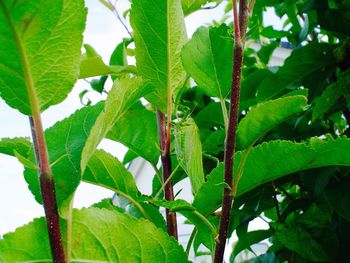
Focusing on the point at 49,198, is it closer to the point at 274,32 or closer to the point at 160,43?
the point at 160,43

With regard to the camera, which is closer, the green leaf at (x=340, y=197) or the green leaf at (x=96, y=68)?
the green leaf at (x=96, y=68)

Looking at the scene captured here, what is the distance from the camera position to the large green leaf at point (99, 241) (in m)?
0.35

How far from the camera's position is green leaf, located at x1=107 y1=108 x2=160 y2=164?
635mm

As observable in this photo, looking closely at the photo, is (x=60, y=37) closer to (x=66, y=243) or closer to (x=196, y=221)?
(x=66, y=243)

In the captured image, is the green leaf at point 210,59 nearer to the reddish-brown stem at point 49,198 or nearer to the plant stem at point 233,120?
the plant stem at point 233,120

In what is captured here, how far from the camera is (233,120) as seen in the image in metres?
0.40

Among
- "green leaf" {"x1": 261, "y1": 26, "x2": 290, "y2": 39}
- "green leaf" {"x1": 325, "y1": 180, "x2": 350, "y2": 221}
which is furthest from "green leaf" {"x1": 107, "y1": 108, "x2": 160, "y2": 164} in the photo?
"green leaf" {"x1": 261, "y1": 26, "x2": 290, "y2": 39}

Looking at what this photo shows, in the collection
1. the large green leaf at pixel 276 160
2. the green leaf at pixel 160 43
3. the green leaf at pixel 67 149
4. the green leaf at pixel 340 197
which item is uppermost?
the green leaf at pixel 160 43

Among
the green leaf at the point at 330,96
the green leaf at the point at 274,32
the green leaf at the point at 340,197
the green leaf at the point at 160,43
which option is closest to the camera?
the green leaf at the point at 160,43

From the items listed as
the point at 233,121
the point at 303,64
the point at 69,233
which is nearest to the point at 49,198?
the point at 69,233

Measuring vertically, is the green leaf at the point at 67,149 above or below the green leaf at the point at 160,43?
below

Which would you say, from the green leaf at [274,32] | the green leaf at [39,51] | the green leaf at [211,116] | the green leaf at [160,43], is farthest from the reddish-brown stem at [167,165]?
the green leaf at [274,32]

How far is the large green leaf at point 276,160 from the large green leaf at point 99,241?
9 cm

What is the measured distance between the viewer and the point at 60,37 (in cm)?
31
